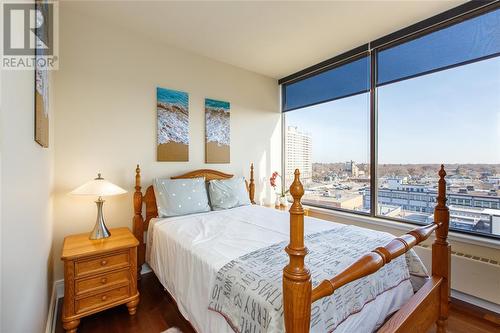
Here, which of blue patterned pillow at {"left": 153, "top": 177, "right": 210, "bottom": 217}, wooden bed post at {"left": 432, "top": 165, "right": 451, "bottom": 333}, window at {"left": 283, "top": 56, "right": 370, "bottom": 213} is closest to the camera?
wooden bed post at {"left": 432, "top": 165, "right": 451, "bottom": 333}

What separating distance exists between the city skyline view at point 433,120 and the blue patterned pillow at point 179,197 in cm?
195

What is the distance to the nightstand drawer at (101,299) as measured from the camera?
5.53ft

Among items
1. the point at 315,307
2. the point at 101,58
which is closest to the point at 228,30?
the point at 101,58

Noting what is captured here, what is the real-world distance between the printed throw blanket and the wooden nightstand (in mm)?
1022

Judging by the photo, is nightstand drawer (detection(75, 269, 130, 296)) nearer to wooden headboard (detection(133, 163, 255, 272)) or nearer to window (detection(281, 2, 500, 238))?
wooden headboard (detection(133, 163, 255, 272))

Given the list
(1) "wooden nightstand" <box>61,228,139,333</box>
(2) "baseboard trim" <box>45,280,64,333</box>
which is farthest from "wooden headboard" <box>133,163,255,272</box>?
(2) "baseboard trim" <box>45,280,64,333</box>

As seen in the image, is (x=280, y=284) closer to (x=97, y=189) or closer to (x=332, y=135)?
(x=97, y=189)

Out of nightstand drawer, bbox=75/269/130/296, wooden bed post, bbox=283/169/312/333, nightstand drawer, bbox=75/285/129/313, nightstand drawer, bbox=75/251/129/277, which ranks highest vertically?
wooden bed post, bbox=283/169/312/333

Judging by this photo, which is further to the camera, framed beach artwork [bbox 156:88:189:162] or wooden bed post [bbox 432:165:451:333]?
framed beach artwork [bbox 156:88:189:162]

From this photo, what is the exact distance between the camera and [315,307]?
0.97 meters

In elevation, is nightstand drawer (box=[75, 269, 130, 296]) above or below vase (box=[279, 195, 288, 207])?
below

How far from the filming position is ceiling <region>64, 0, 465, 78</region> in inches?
83.0

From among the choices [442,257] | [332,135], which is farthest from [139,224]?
[332,135]

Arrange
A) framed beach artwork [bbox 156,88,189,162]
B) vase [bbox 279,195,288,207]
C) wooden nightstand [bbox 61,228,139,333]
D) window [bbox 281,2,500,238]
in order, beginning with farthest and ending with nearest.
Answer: vase [bbox 279,195,288,207]
framed beach artwork [bbox 156,88,189,162]
window [bbox 281,2,500,238]
wooden nightstand [bbox 61,228,139,333]
